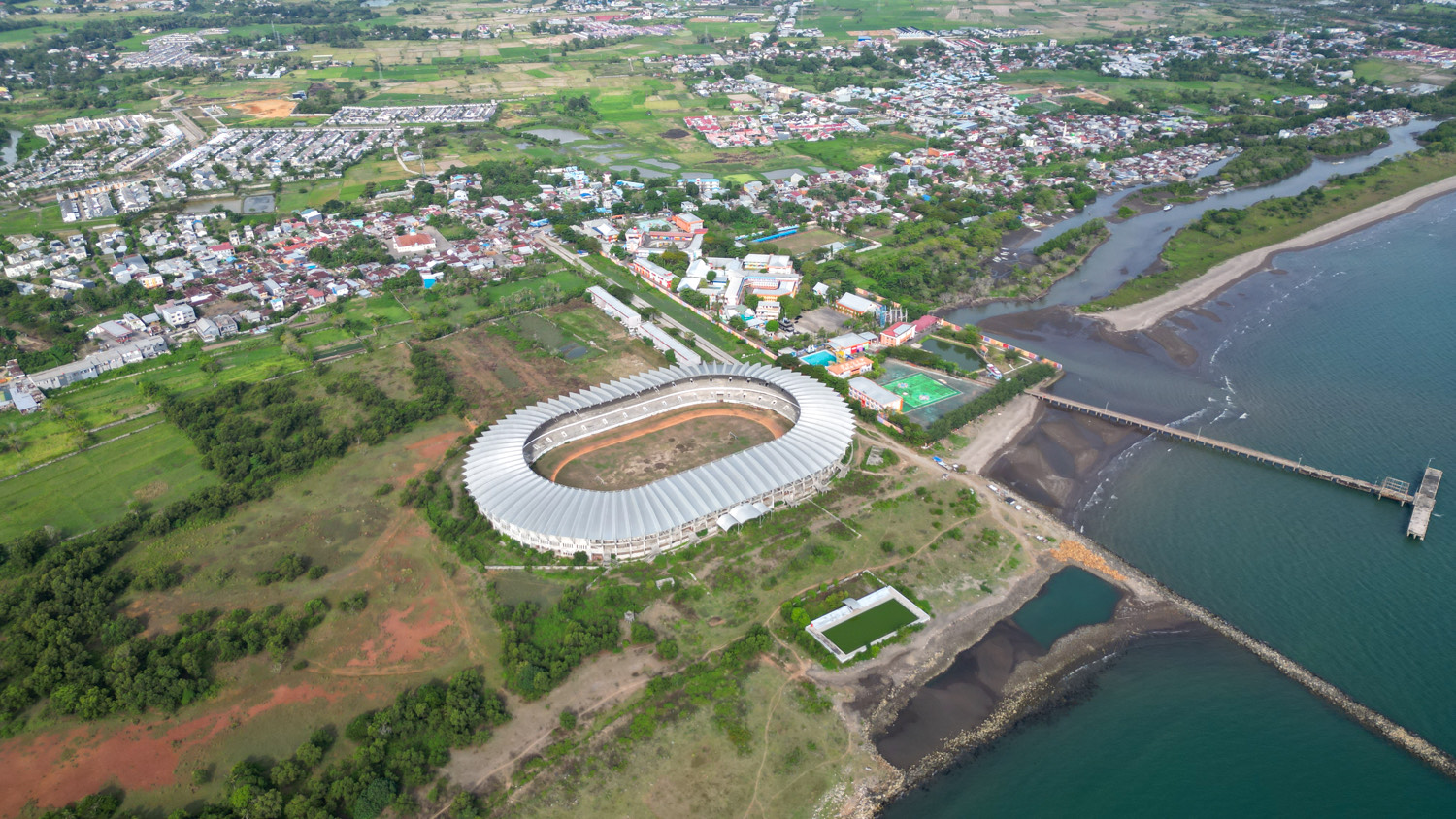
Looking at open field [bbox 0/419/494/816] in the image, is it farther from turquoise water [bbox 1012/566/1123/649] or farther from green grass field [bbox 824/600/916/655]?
turquoise water [bbox 1012/566/1123/649]

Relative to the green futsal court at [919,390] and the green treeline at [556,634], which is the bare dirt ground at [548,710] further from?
the green futsal court at [919,390]

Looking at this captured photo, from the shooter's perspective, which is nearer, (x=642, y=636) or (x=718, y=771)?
(x=718, y=771)

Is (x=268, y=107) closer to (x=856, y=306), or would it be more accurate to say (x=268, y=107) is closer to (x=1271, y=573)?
(x=856, y=306)

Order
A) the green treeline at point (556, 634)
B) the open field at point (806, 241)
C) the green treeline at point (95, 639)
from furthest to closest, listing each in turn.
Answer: the open field at point (806, 241) → the green treeline at point (556, 634) → the green treeline at point (95, 639)

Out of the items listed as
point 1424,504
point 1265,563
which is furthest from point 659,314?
point 1424,504

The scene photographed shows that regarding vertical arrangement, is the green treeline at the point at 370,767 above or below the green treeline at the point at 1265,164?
below

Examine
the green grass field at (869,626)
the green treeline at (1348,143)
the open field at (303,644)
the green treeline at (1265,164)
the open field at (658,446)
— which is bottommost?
the open field at (303,644)


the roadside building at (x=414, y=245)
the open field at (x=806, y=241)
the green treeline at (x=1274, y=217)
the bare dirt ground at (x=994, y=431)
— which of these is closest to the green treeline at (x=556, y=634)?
the bare dirt ground at (x=994, y=431)
